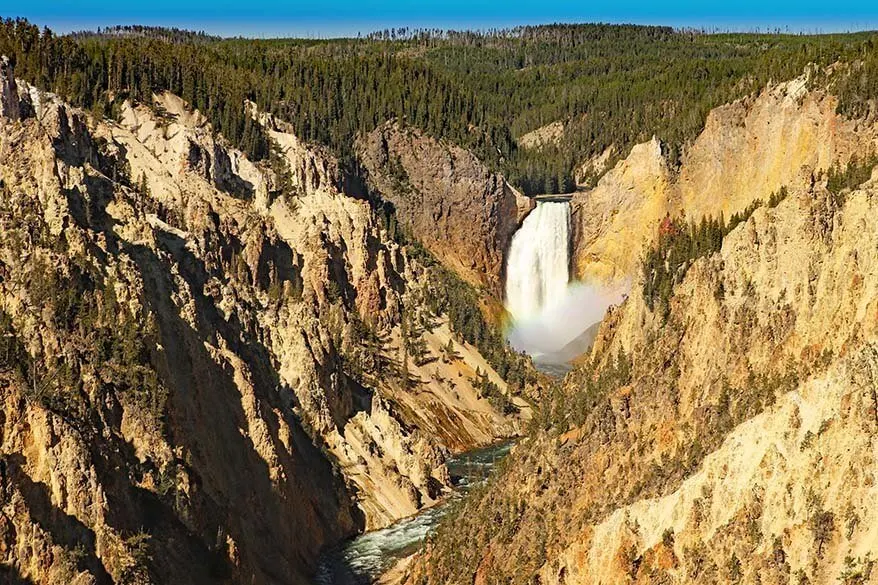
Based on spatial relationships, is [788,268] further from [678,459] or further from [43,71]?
[43,71]

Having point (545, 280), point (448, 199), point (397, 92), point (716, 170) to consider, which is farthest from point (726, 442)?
point (397, 92)

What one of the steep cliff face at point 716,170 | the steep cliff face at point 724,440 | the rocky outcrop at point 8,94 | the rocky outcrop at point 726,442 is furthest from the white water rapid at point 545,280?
the rocky outcrop at point 726,442

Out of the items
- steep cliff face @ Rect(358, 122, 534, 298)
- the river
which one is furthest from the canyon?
steep cliff face @ Rect(358, 122, 534, 298)

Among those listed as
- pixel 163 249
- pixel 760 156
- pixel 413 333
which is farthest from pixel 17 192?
pixel 760 156

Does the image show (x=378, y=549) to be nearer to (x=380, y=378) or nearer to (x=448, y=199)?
(x=380, y=378)

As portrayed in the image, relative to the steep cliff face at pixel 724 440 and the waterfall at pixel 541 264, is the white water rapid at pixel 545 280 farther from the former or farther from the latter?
the steep cliff face at pixel 724 440

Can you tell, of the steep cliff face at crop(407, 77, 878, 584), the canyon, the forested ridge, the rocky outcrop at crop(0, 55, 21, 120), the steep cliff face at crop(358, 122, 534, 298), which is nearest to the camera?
the steep cliff face at crop(407, 77, 878, 584)

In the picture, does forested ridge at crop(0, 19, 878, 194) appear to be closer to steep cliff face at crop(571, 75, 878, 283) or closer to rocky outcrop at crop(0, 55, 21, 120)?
steep cliff face at crop(571, 75, 878, 283)
